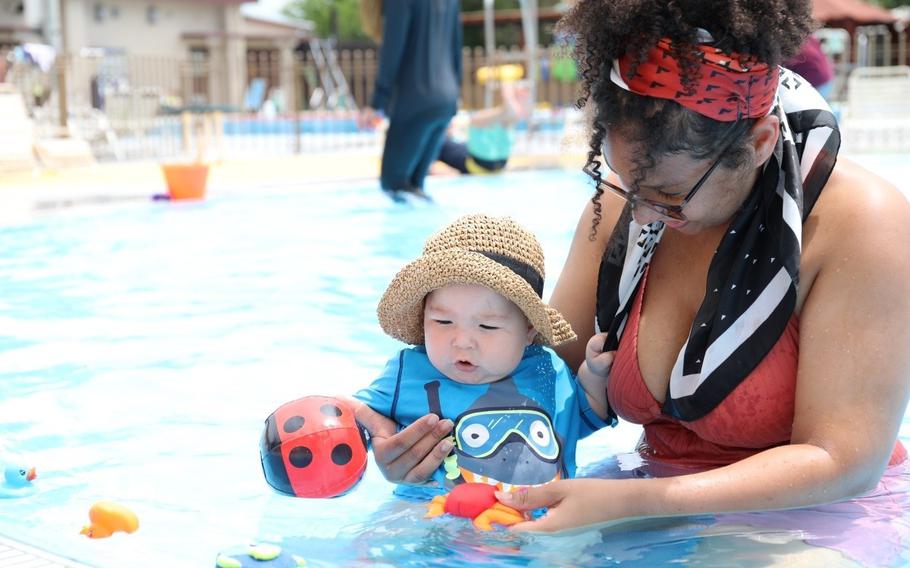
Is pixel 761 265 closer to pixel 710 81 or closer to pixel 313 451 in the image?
pixel 710 81

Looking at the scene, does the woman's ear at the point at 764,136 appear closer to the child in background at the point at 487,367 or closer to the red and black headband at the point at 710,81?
the red and black headband at the point at 710,81

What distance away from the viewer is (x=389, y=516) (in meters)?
3.03

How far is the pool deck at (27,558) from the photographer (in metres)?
2.60

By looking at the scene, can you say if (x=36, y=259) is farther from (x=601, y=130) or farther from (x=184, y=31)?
(x=184, y=31)

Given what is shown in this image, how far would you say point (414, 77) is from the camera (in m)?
10.4

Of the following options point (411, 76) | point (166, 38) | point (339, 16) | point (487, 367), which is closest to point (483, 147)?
point (411, 76)

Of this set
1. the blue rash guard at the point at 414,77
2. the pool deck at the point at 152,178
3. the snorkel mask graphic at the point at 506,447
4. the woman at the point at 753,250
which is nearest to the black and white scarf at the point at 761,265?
the woman at the point at 753,250

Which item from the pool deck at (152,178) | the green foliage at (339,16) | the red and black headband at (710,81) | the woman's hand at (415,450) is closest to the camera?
the red and black headband at (710,81)

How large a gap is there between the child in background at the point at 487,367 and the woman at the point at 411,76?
7.46 meters

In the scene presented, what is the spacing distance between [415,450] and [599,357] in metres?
0.52

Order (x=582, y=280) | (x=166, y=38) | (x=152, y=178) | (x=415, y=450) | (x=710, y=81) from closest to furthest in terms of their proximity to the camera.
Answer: (x=710, y=81)
(x=415, y=450)
(x=582, y=280)
(x=152, y=178)
(x=166, y=38)

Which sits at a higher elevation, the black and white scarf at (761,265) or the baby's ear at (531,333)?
the black and white scarf at (761,265)

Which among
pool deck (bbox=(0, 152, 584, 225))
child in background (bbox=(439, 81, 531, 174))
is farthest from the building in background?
child in background (bbox=(439, 81, 531, 174))

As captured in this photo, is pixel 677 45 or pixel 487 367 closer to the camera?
pixel 677 45
